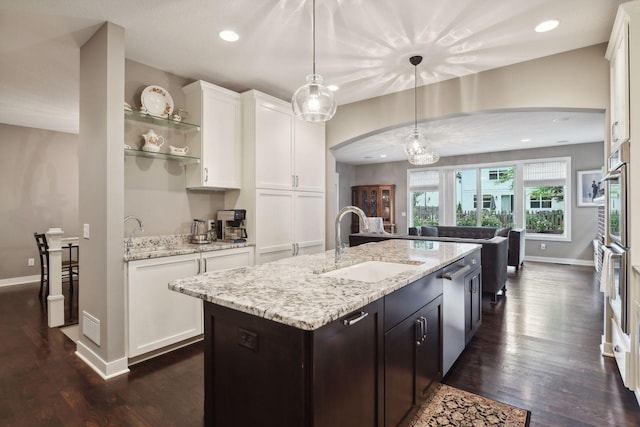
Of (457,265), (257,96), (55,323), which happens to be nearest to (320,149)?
(257,96)

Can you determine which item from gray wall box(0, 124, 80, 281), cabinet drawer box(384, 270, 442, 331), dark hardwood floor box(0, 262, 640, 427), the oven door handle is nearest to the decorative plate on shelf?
dark hardwood floor box(0, 262, 640, 427)

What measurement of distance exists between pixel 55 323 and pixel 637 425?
16.2 ft

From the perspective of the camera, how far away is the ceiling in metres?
2.35

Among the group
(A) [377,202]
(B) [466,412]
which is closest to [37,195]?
(B) [466,412]

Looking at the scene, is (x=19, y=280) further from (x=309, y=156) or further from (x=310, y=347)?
(x=310, y=347)

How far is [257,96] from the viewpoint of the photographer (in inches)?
140

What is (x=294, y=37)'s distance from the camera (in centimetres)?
275

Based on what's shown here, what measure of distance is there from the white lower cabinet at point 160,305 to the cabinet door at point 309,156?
4.86 feet

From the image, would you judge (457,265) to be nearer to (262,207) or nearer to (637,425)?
(637,425)

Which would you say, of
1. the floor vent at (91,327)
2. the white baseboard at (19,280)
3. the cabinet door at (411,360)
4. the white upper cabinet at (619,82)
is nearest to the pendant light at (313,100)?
the cabinet door at (411,360)

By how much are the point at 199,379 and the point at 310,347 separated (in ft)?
5.67

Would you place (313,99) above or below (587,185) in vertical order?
above

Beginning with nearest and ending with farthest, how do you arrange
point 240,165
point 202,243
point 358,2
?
point 358,2 < point 202,243 < point 240,165

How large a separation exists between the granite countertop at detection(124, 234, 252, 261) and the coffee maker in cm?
12
